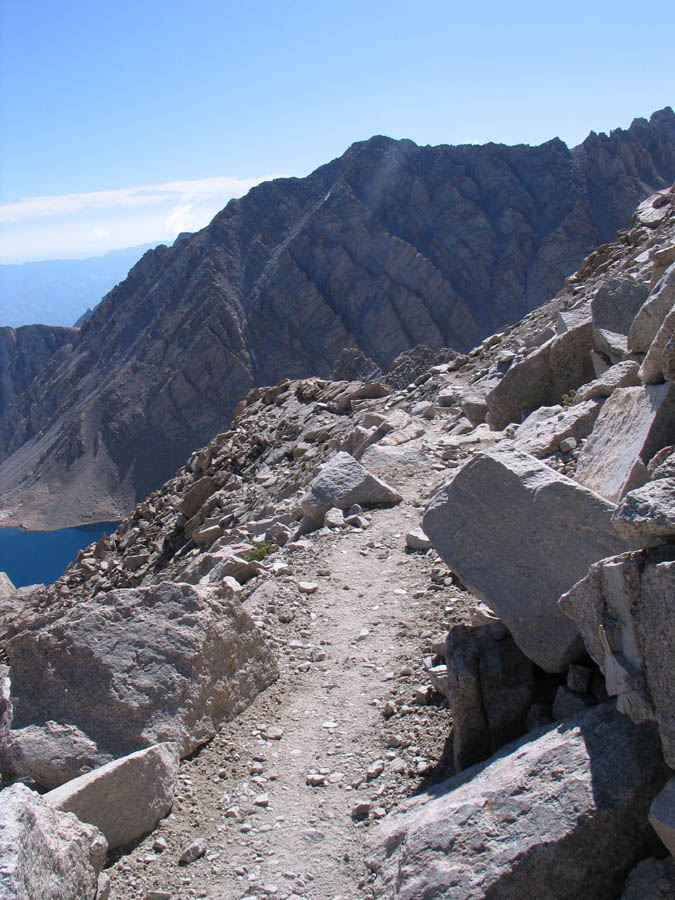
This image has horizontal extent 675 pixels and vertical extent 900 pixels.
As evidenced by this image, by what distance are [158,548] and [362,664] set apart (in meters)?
13.6

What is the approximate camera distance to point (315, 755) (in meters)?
5.70

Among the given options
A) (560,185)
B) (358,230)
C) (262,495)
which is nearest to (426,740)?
(262,495)

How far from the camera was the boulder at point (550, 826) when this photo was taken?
3.48 metres

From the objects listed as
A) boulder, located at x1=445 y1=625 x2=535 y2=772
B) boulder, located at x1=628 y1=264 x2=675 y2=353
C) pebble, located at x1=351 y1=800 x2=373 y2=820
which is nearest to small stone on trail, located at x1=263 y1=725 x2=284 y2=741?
pebble, located at x1=351 y1=800 x2=373 y2=820

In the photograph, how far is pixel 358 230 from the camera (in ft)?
403

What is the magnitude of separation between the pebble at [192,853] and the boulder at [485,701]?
172 cm

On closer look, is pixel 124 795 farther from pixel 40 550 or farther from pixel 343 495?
pixel 40 550

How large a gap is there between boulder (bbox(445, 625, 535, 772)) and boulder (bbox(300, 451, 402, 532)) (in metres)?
5.98

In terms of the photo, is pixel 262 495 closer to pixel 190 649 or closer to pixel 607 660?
pixel 190 649

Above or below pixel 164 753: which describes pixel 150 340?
above

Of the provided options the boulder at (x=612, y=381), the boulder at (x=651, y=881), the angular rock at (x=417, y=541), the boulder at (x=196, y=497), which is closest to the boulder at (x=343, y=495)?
the angular rock at (x=417, y=541)

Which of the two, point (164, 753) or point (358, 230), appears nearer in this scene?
point (164, 753)

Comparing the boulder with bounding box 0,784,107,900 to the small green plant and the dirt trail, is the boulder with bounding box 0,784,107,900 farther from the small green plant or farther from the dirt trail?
the small green plant

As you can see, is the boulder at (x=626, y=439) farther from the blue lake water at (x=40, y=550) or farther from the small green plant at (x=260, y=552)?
the blue lake water at (x=40, y=550)
